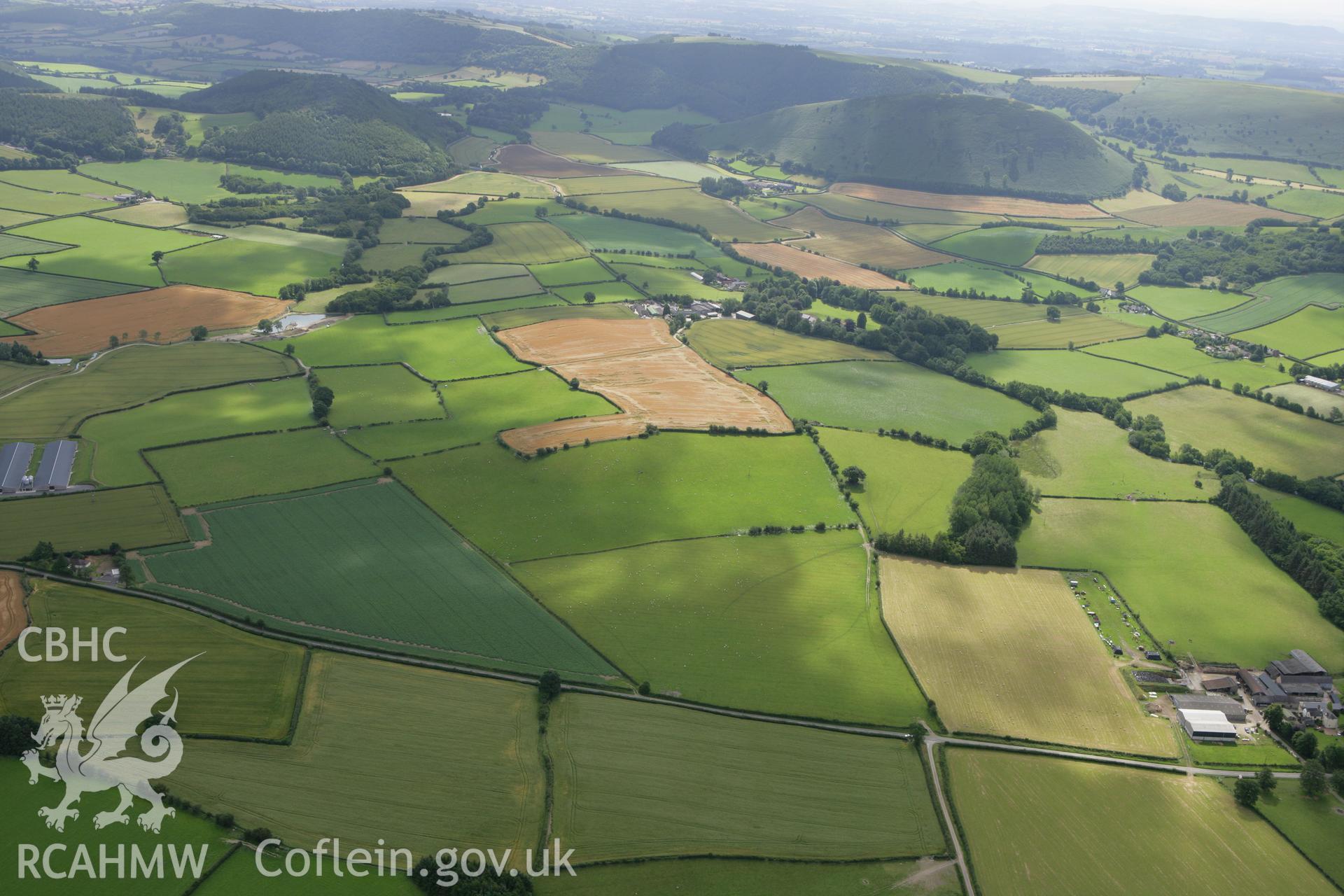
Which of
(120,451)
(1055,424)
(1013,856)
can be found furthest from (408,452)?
(1055,424)

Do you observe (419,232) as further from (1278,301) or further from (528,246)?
(1278,301)

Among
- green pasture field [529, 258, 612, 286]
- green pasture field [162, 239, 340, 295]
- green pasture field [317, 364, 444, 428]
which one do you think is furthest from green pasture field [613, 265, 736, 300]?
green pasture field [317, 364, 444, 428]

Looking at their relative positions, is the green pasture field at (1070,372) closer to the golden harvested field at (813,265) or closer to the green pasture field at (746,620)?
the golden harvested field at (813,265)

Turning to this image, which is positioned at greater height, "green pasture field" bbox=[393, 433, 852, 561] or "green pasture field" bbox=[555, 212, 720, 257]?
"green pasture field" bbox=[555, 212, 720, 257]

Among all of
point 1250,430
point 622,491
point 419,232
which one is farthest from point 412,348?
point 1250,430

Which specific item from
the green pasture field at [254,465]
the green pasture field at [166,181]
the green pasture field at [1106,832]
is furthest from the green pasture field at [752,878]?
the green pasture field at [166,181]

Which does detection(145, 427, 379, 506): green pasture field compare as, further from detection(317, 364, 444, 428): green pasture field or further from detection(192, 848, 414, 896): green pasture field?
detection(192, 848, 414, 896): green pasture field

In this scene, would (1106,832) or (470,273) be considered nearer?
(1106,832)

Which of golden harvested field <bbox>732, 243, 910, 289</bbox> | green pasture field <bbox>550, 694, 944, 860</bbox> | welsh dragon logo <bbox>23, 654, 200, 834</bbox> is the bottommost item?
green pasture field <bbox>550, 694, 944, 860</bbox>
